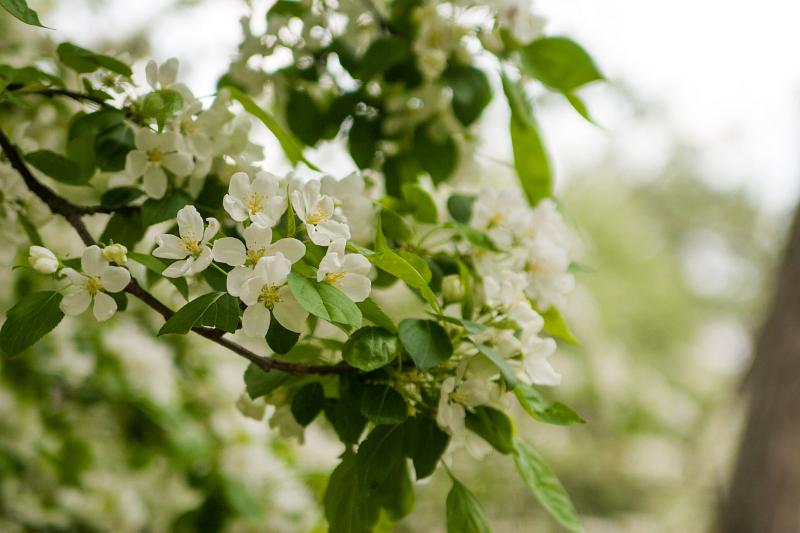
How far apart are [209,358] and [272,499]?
528mm

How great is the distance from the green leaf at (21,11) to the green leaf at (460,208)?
1.42ft

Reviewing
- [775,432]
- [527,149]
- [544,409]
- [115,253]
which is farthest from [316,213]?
[775,432]

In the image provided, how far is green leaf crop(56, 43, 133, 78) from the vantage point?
66 cm

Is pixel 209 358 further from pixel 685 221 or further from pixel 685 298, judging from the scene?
pixel 685 221

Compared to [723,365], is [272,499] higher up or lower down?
higher up

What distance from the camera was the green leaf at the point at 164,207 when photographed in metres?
0.64

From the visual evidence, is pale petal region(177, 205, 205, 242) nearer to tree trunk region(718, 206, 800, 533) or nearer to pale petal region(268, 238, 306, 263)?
pale petal region(268, 238, 306, 263)

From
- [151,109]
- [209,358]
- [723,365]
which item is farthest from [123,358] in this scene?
[723,365]

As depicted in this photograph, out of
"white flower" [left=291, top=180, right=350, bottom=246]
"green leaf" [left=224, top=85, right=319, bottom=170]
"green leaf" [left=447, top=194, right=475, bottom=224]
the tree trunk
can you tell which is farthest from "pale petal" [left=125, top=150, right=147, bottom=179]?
the tree trunk

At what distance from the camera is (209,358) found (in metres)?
1.74

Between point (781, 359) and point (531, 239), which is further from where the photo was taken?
point (781, 359)

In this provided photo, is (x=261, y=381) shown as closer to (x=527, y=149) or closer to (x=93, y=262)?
(x=93, y=262)

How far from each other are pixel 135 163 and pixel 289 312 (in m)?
0.25

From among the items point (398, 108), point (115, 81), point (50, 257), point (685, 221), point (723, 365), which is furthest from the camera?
point (685, 221)
